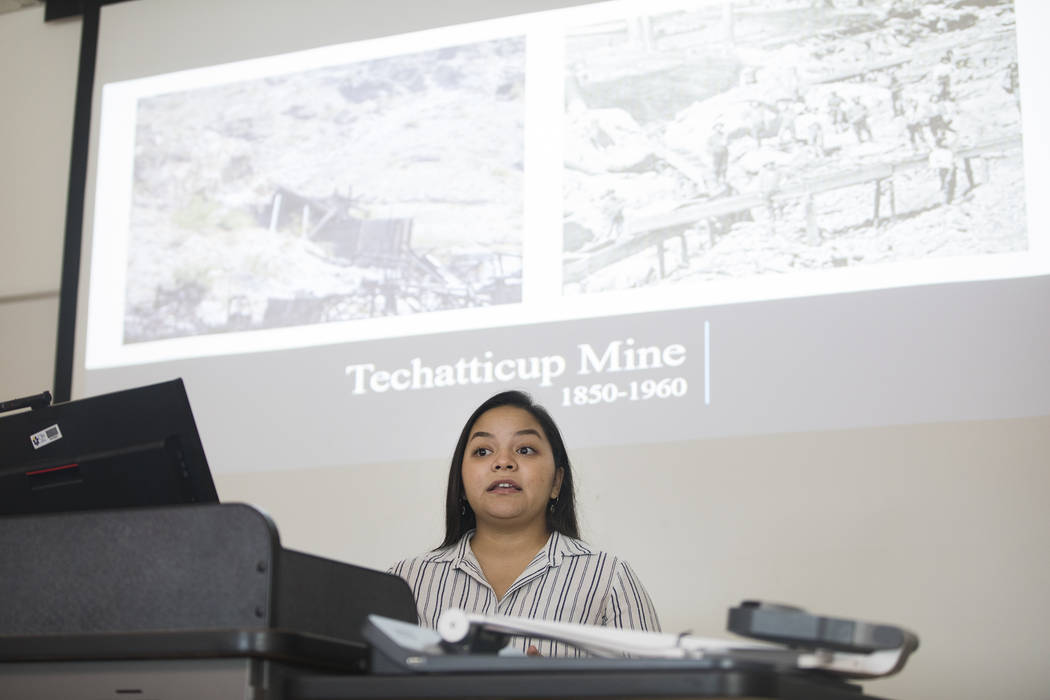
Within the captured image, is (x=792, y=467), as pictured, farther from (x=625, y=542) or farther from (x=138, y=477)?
(x=138, y=477)

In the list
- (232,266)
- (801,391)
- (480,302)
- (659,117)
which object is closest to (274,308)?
(232,266)

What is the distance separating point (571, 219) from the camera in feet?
9.64

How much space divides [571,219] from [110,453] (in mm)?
1509

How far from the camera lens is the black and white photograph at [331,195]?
3.06m

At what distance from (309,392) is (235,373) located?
24cm

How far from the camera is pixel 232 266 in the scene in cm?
328

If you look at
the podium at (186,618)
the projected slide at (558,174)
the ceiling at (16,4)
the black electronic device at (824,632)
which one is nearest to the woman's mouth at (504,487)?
the projected slide at (558,174)

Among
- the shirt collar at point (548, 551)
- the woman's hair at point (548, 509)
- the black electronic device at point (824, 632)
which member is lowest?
the black electronic device at point (824, 632)

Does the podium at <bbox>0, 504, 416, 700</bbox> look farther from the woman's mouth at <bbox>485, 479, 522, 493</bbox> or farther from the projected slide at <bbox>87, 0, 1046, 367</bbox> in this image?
the projected slide at <bbox>87, 0, 1046, 367</bbox>

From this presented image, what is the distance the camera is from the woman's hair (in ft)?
7.84

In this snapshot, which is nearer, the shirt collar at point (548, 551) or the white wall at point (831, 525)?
the shirt collar at point (548, 551)

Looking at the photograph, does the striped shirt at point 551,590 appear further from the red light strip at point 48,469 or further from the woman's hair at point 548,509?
the red light strip at point 48,469

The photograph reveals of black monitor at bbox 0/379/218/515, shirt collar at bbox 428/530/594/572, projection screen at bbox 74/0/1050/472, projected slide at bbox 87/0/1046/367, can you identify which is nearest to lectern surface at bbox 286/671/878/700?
black monitor at bbox 0/379/218/515

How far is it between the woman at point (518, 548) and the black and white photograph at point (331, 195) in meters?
0.65
